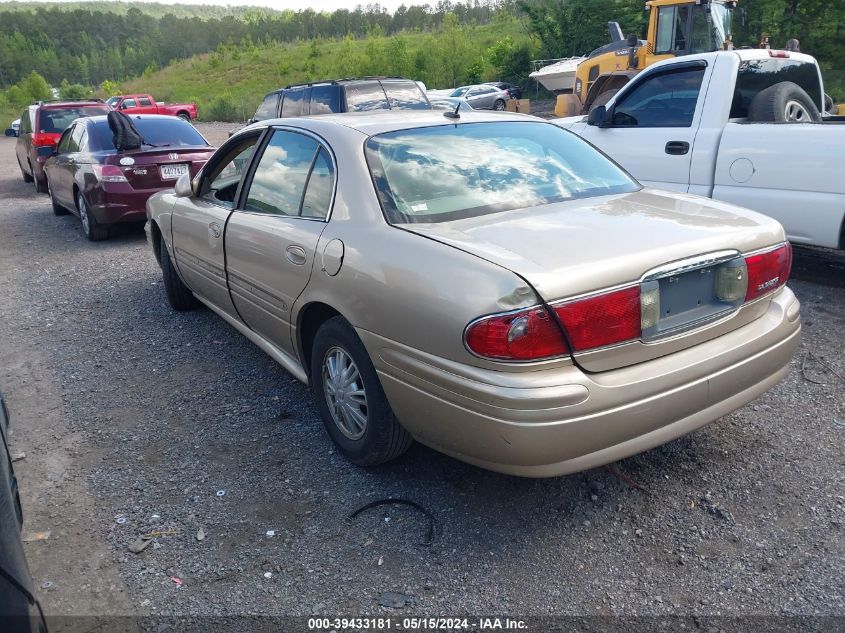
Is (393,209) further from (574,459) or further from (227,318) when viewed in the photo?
(227,318)

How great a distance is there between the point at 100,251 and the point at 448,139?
6345 millimetres

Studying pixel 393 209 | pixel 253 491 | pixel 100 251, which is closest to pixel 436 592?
pixel 253 491

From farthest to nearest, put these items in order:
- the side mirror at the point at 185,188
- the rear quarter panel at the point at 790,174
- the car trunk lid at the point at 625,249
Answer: the rear quarter panel at the point at 790,174 → the side mirror at the point at 185,188 → the car trunk lid at the point at 625,249

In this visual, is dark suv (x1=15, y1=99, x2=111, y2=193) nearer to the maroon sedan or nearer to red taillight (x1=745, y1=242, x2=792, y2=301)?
the maroon sedan

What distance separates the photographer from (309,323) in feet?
11.4

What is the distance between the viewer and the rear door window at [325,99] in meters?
10.6

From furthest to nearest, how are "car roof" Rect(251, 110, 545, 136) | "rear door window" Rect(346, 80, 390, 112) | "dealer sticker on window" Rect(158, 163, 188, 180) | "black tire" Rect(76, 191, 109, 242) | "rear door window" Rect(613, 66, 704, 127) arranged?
1. "rear door window" Rect(346, 80, 390, 112)
2. "black tire" Rect(76, 191, 109, 242)
3. "dealer sticker on window" Rect(158, 163, 188, 180)
4. "rear door window" Rect(613, 66, 704, 127)
5. "car roof" Rect(251, 110, 545, 136)

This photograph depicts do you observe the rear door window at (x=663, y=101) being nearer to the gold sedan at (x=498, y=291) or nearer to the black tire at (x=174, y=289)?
the gold sedan at (x=498, y=291)

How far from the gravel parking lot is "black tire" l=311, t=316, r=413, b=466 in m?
0.15

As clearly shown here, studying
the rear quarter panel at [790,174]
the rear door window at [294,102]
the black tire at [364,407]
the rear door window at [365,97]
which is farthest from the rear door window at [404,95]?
the black tire at [364,407]

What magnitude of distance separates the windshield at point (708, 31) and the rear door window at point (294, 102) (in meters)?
8.13

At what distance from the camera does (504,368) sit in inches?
96.2

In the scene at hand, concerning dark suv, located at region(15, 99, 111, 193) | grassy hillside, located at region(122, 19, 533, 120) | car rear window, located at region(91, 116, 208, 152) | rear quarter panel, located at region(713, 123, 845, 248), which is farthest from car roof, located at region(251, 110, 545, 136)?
grassy hillside, located at region(122, 19, 533, 120)

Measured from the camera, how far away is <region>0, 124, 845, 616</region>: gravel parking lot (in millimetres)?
2549
